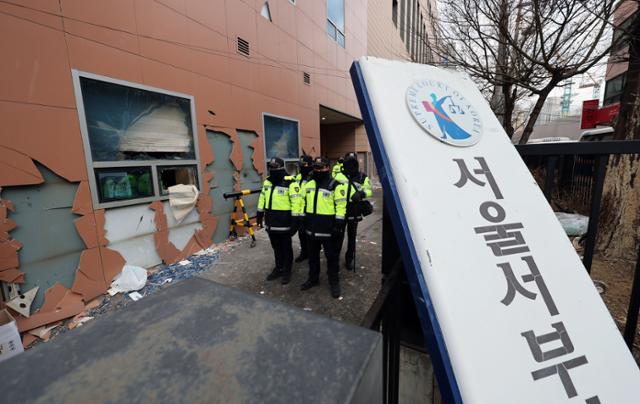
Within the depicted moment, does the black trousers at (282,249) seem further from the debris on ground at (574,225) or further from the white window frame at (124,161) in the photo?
the debris on ground at (574,225)

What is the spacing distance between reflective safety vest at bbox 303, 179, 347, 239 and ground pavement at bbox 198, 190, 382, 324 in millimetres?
842

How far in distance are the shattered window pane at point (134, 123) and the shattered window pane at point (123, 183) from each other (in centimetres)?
19

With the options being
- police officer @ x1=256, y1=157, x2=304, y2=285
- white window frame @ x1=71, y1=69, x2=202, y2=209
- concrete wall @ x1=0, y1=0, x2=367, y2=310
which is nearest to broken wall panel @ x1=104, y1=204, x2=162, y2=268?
concrete wall @ x1=0, y1=0, x2=367, y2=310

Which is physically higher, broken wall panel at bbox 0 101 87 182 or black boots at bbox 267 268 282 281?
broken wall panel at bbox 0 101 87 182

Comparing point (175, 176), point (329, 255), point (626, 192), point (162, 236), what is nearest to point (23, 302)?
point (162, 236)

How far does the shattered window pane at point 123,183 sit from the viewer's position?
3742 mm

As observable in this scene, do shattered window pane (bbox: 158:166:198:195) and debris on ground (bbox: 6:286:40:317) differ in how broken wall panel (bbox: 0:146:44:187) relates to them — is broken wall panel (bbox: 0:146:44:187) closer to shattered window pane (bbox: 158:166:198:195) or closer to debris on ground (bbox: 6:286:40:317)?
debris on ground (bbox: 6:286:40:317)

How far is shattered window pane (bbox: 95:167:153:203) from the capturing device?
3.74 metres

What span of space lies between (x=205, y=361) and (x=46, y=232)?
408cm

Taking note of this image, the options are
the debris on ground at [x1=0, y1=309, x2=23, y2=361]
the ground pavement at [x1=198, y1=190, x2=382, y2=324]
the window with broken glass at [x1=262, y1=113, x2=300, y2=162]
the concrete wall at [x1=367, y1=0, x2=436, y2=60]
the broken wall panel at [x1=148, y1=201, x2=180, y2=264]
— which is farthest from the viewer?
the concrete wall at [x1=367, y1=0, x2=436, y2=60]

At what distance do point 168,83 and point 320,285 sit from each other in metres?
4.13

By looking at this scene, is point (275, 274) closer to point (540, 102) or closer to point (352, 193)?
point (352, 193)

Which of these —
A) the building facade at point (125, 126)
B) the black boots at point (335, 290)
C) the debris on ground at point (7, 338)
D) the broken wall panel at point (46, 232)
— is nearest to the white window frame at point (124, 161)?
the building facade at point (125, 126)

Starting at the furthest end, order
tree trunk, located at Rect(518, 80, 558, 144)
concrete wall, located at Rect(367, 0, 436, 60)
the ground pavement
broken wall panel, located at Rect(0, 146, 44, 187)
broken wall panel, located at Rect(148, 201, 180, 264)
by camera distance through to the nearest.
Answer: concrete wall, located at Rect(367, 0, 436, 60) → tree trunk, located at Rect(518, 80, 558, 144) → broken wall panel, located at Rect(148, 201, 180, 264) → the ground pavement → broken wall panel, located at Rect(0, 146, 44, 187)
